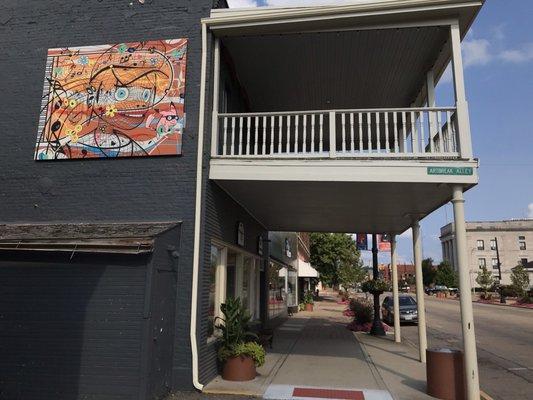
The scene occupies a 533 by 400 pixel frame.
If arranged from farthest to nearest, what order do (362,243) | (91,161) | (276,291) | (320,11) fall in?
(362,243), (276,291), (91,161), (320,11)

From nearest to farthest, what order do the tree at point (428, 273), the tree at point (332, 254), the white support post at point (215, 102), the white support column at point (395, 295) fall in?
the white support post at point (215, 102) → the white support column at point (395, 295) → the tree at point (332, 254) → the tree at point (428, 273)

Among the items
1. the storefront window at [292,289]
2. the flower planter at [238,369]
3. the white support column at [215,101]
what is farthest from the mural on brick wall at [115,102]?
the storefront window at [292,289]

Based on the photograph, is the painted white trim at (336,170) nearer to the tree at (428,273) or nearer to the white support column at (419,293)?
the white support column at (419,293)

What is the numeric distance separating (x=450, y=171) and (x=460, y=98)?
1.32 meters

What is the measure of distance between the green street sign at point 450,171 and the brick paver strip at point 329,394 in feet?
12.8

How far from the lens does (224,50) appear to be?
970 cm

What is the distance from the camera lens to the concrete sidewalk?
7.70m

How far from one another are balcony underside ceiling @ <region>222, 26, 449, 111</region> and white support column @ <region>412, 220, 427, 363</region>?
3608 mm

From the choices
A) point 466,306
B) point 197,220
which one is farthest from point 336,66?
point 466,306

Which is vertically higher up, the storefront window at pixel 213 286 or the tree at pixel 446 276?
the tree at pixel 446 276

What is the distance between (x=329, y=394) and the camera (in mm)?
7625

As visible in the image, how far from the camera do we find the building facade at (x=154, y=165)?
6.83 metres

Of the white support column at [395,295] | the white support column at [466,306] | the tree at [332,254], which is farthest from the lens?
the tree at [332,254]

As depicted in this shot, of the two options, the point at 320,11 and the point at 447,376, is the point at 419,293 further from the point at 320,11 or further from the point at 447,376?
the point at 320,11
